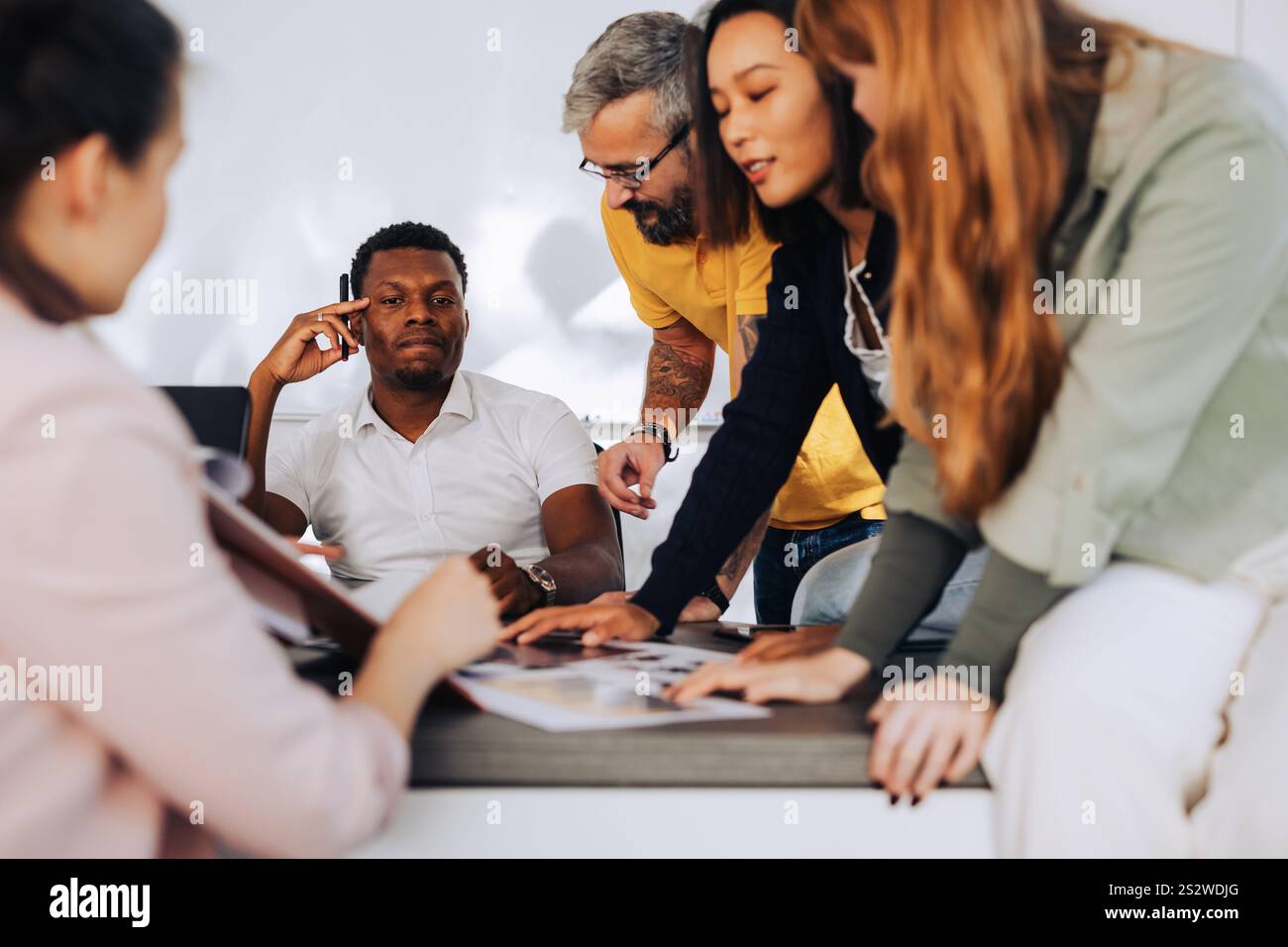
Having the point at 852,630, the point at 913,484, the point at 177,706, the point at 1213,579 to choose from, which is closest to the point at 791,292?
the point at 913,484

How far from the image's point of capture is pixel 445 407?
2.36 m

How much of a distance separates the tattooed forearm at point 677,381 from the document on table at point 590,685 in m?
1.17

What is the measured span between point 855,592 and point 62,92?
1.08 m

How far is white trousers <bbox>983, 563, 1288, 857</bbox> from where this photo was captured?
0.74 m

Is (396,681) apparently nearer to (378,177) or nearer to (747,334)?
(747,334)

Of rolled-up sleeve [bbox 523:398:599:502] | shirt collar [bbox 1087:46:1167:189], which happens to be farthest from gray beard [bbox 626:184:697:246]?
shirt collar [bbox 1087:46:1167:189]

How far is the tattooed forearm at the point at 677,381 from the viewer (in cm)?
232

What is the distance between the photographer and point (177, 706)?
22.9 inches

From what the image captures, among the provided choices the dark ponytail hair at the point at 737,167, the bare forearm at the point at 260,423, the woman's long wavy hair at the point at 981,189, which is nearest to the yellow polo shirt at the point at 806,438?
the dark ponytail hair at the point at 737,167

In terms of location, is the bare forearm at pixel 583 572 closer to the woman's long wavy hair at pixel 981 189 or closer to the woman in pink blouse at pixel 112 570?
the woman's long wavy hair at pixel 981 189

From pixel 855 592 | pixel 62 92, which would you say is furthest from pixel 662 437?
pixel 62 92

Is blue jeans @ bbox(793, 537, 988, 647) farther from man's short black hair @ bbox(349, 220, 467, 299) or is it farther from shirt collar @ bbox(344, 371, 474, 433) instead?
man's short black hair @ bbox(349, 220, 467, 299)

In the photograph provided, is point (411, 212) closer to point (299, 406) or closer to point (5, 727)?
point (299, 406)

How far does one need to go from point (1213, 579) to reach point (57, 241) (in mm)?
867
